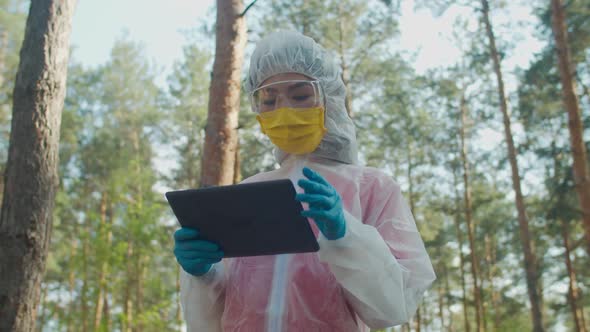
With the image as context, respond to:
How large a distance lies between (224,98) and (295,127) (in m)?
3.67

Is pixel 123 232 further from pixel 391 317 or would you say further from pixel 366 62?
pixel 391 317

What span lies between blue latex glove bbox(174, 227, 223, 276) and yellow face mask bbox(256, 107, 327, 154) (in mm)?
584

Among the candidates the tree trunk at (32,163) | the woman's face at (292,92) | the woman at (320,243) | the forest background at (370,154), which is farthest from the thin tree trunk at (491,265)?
the woman's face at (292,92)

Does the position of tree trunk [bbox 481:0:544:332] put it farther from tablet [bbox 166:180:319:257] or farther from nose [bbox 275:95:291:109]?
tablet [bbox 166:180:319:257]

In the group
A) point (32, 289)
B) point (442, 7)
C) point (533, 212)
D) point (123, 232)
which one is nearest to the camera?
point (32, 289)

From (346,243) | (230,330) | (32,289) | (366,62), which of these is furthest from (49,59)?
(366,62)

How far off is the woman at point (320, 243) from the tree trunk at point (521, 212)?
1239 centimetres

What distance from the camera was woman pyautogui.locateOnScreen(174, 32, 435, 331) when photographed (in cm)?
191

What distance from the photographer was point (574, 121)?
9.43 metres

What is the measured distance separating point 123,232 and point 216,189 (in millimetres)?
12656

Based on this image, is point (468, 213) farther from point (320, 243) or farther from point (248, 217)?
point (248, 217)

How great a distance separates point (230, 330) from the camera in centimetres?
221

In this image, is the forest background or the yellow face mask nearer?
the yellow face mask

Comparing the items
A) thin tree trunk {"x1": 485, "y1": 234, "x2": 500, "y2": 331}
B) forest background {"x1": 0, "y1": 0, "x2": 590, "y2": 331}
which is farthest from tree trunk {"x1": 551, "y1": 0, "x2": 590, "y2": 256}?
thin tree trunk {"x1": 485, "y1": 234, "x2": 500, "y2": 331}
